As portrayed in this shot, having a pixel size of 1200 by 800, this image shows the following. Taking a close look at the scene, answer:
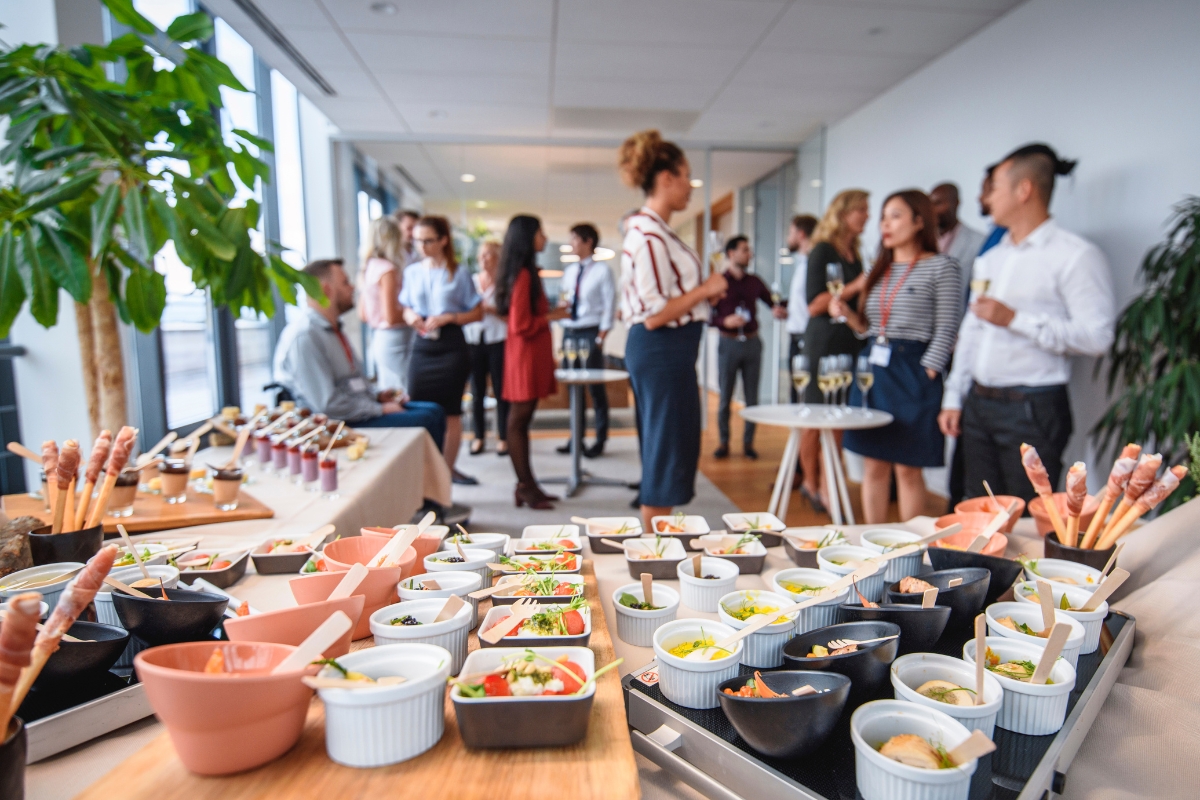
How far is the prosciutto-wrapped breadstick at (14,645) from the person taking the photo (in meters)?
0.51

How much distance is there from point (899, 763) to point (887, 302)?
2347 mm

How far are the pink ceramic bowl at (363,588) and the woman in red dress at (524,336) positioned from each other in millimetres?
2667

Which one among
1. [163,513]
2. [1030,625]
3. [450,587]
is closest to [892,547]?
[1030,625]

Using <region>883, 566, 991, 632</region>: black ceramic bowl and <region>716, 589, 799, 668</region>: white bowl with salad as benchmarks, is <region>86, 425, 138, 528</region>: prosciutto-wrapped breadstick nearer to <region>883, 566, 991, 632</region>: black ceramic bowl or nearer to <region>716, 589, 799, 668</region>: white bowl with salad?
<region>716, 589, 799, 668</region>: white bowl with salad

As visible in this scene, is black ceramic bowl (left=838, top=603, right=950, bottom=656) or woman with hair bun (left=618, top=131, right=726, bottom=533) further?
woman with hair bun (left=618, top=131, right=726, bottom=533)

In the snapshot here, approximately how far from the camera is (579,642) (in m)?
0.80

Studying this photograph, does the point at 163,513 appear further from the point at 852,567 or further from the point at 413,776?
the point at 852,567

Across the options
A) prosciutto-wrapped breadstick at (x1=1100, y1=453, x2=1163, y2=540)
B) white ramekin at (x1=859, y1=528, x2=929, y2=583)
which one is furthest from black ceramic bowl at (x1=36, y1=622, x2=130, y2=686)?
Answer: prosciutto-wrapped breadstick at (x1=1100, y1=453, x2=1163, y2=540)

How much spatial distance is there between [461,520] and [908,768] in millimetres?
3086

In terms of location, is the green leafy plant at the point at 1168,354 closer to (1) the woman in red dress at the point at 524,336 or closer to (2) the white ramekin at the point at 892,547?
(2) the white ramekin at the point at 892,547

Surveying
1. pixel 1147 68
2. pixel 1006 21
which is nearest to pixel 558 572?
pixel 1147 68

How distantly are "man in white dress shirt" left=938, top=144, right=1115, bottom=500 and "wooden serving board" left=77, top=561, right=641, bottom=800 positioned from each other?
2174 mm

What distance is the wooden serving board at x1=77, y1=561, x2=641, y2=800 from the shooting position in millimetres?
579

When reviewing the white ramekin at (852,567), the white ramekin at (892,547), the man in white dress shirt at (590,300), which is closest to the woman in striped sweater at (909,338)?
the white ramekin at (892,547)
